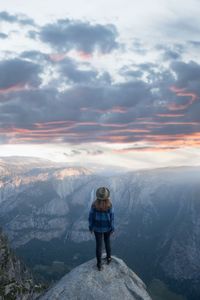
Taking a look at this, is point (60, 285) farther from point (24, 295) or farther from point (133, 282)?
point (24, 295)

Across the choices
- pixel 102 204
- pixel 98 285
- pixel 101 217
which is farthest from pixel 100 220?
pixel 98 285

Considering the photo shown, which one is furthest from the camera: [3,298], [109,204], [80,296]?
[3,298]

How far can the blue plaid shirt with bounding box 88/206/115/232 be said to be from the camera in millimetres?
39000

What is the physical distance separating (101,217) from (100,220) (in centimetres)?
32

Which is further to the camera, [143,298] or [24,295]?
[24,295]

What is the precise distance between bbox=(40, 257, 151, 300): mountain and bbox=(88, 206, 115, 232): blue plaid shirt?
3.66 metres

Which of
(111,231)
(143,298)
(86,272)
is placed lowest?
(143,298)

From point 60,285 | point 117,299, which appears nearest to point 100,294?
point 117,299

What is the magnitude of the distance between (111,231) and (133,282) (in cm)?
536

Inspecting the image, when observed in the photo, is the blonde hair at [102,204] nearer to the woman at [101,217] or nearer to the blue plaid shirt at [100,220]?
the woman at [101,217]

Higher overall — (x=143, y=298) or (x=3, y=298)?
(x=143, y=298)

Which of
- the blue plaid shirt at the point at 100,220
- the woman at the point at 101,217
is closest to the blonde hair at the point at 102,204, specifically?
the woman at the point at 101,217

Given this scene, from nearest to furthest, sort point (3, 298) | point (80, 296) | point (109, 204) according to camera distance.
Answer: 1. point (80, 296)
2. point (109, 204)
3. point (3, 298)

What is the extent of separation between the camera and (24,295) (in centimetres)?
19975
